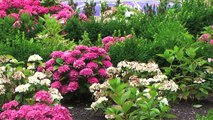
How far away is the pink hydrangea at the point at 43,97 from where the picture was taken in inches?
239

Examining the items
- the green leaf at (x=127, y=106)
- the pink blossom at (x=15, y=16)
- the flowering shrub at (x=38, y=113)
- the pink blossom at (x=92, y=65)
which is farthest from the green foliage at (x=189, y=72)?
the pink blossom at (x=15, y=16)

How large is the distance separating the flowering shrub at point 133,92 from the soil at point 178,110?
0.23m

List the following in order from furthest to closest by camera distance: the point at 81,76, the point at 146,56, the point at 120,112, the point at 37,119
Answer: the point at 146,56 < the point at 81,76 < the point at 120,112 < the point at 37,119

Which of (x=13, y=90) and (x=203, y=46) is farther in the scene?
(x=203, y=46)

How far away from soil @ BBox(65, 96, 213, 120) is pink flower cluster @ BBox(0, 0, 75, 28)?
371cm

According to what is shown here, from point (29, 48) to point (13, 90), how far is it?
1.86m

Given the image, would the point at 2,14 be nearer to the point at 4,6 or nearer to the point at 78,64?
the point at 4,6

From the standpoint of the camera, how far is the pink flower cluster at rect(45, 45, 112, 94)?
7.40 meters

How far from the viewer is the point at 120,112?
648cm

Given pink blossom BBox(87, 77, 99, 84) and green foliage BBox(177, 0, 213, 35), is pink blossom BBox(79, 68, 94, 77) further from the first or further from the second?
green foliage BBox(177, 0, 213, 35)

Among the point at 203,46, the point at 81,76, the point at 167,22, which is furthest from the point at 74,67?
the point at 167,22

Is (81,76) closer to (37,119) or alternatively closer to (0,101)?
(0,101)

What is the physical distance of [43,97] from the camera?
609 cm

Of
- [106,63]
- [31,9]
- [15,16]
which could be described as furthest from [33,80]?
[31,9]
